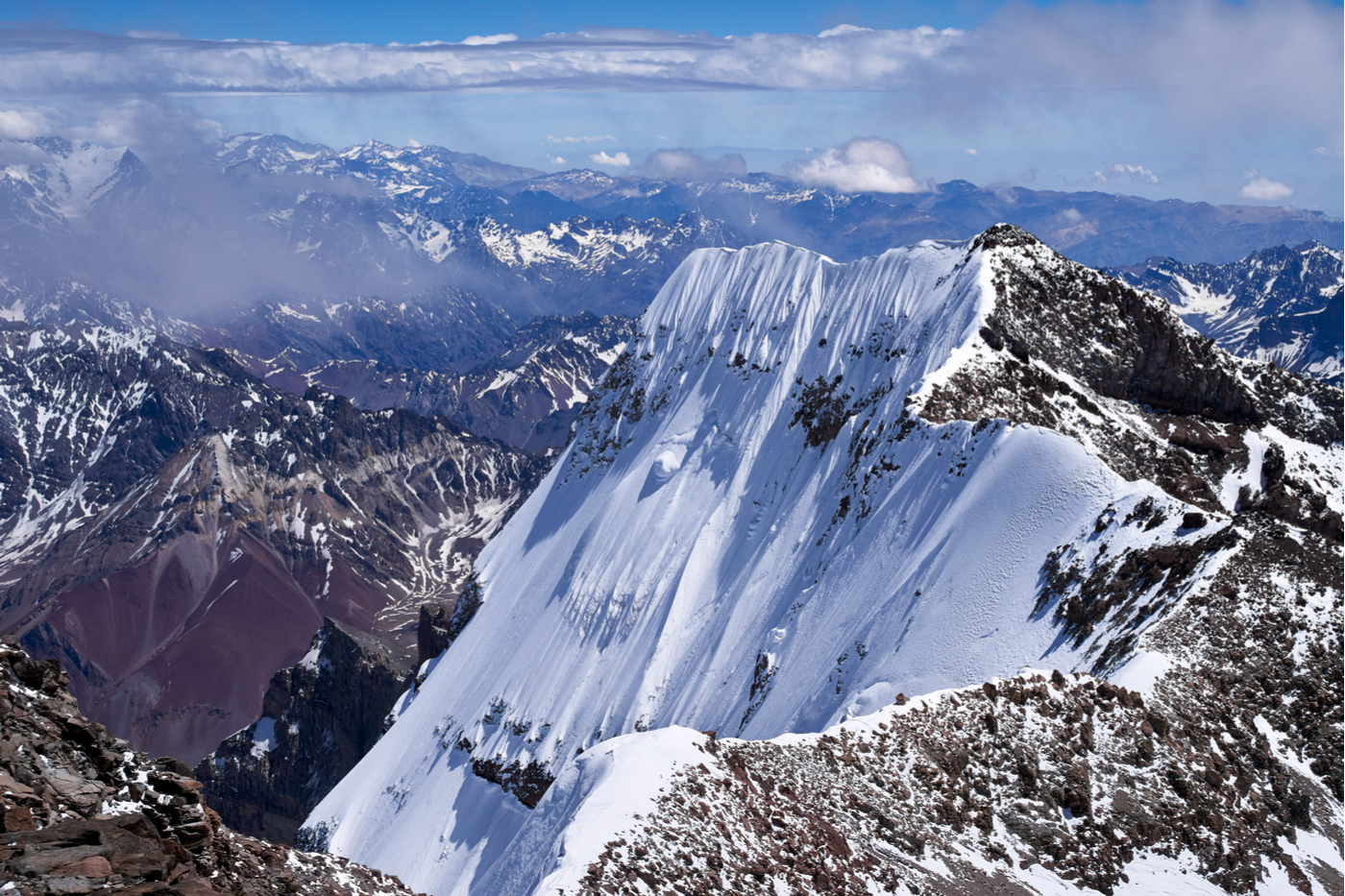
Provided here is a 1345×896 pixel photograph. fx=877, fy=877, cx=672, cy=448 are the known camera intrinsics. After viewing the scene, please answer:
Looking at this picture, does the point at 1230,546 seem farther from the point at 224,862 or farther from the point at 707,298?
the point at 707,298

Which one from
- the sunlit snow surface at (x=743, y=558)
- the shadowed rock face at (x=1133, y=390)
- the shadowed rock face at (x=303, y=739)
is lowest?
the shadowed rock face at (x=303, y=739)

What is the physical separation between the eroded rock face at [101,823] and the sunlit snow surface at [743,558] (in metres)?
13.5

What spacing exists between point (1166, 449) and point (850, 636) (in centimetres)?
2997

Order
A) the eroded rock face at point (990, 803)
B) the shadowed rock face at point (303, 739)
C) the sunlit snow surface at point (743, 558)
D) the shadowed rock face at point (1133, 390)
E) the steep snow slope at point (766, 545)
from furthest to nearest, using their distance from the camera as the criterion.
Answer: the shadowed rock face at point (303, 739), the shadowed rock face at point (1133, 390), the sunlit snow surface at point (743, 558), the steep snow slope at point (766, 545), the eroded rock face at point (990, 803)

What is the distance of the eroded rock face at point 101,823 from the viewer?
13516 mm

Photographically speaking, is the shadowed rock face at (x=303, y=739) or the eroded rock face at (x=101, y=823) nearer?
the eroded rock face at (x=101, y=823)

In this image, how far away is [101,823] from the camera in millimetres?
14742

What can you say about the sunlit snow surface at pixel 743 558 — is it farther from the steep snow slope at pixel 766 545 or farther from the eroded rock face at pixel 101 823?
the eroded rock face at pixel 101 823

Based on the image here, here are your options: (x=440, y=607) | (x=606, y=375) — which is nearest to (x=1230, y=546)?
(x=606, y=375)

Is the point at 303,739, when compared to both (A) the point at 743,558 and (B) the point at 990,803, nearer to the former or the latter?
(A) the point at 743,558

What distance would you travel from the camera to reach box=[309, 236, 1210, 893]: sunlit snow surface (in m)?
52.8

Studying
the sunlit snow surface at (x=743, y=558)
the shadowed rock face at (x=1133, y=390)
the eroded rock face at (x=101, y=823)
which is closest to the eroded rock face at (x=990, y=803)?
the sunlit snow surface at (x=743, y=558)

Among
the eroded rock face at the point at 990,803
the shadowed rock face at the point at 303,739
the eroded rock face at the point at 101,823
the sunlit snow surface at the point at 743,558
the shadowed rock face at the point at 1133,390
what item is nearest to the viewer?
the eroded rock face at the point at 101,823

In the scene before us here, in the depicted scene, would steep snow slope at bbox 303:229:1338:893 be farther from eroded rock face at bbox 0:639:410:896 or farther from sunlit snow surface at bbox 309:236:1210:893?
eroded rock face at bbox 0:639:410:896
